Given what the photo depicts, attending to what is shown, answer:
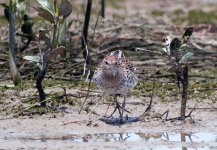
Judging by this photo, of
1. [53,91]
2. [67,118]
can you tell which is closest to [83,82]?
[53,91]

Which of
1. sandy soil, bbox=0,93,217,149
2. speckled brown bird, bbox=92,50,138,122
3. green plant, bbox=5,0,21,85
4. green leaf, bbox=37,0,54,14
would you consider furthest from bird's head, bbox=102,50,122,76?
green plant, bbox=5,0,21,85

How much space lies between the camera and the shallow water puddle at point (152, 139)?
7.87 m

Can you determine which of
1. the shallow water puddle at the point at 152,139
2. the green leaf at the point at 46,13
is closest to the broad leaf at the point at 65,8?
the green leaf at the point at 46,13

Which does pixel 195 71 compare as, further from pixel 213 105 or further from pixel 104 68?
pixel 104 68

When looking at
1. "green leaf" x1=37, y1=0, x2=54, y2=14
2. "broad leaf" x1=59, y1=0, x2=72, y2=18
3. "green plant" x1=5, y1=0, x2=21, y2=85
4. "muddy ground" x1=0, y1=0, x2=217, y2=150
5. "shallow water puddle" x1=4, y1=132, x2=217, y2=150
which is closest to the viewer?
"shallow water puddle" x1=4, y1=132, x2=217, y2=150

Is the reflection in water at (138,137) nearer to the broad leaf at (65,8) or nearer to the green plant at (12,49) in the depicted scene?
the broad leaf at (65,8)

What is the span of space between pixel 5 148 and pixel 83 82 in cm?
298

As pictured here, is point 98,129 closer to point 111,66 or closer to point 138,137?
point 138,137

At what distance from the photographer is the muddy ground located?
8.07m

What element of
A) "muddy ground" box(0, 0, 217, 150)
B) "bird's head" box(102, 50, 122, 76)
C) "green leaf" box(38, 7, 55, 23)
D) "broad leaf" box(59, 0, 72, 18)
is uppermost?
"broad leaf" box(59, 0, 72, 18)

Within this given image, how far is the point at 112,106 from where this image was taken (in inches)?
379

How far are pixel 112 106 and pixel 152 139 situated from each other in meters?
1.56

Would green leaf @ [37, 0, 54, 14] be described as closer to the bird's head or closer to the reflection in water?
the bird's head

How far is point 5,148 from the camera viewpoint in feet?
25.1
